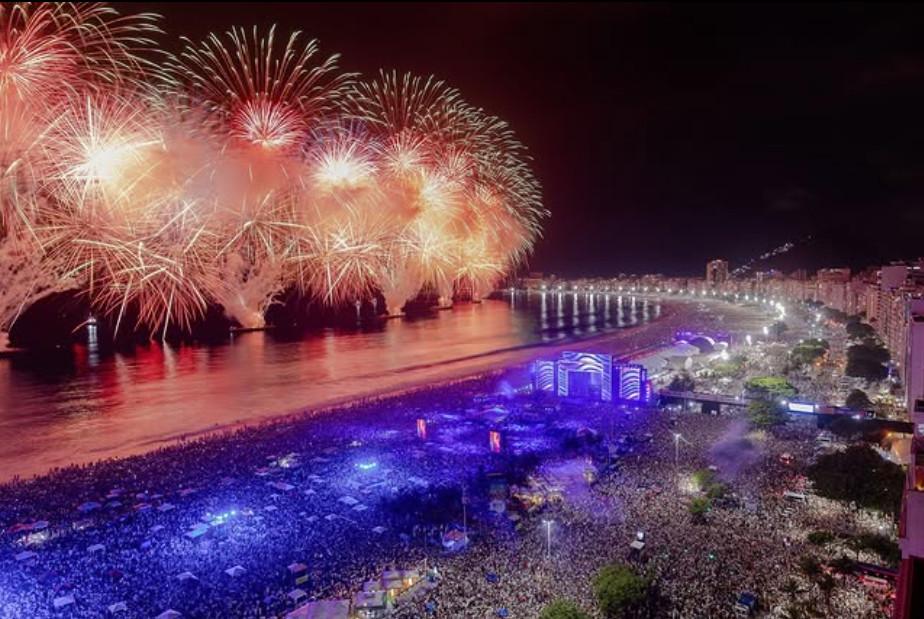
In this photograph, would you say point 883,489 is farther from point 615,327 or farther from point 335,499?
point 615,327

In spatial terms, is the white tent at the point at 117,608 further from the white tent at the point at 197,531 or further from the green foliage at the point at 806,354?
the green foliage at the point at 806,354

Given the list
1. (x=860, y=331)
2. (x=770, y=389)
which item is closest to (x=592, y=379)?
(x=770, y=389)

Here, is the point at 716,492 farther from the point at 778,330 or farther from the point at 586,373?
the point at 778,330

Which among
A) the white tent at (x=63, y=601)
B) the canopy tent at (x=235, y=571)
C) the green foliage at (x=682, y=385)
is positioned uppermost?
the green foliage at (x=682, y=385)

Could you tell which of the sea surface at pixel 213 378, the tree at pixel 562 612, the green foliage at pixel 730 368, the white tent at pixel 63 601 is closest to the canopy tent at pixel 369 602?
the tree at pixel 562 612

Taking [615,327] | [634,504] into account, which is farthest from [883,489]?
[615,327]

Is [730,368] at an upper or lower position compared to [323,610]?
upper

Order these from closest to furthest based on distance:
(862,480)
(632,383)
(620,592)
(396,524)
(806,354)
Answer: (620,592), (396,524), (862,480), (632,383), (806,354)
